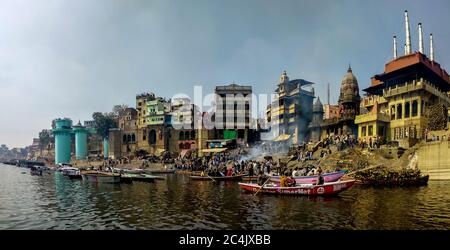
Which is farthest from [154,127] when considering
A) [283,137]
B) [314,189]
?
[314,189]

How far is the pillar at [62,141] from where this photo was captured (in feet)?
297

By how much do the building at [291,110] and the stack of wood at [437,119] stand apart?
2237 centimetres

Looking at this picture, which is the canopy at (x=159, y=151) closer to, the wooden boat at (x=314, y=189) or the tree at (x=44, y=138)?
the wooden boat at (x=314, y=189)

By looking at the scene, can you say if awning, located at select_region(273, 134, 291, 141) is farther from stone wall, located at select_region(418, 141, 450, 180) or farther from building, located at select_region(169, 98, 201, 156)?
stone wall, located at select_region(418, 141, 450, 180)

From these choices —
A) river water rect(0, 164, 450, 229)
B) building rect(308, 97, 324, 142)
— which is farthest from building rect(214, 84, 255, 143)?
river water rect(0, 164, 450, 229)

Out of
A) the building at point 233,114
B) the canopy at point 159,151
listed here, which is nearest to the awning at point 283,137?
the building at point 233,114

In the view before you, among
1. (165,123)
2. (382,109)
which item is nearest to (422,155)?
(382,109)

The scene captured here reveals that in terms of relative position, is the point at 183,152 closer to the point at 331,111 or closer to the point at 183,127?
the point at 183,127

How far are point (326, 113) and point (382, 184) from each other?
46037 mm

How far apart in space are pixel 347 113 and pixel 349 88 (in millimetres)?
6445

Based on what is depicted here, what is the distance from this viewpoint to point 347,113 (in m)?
50.6

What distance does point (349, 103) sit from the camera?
5225cm

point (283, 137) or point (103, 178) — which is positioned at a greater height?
point (283, 137)
